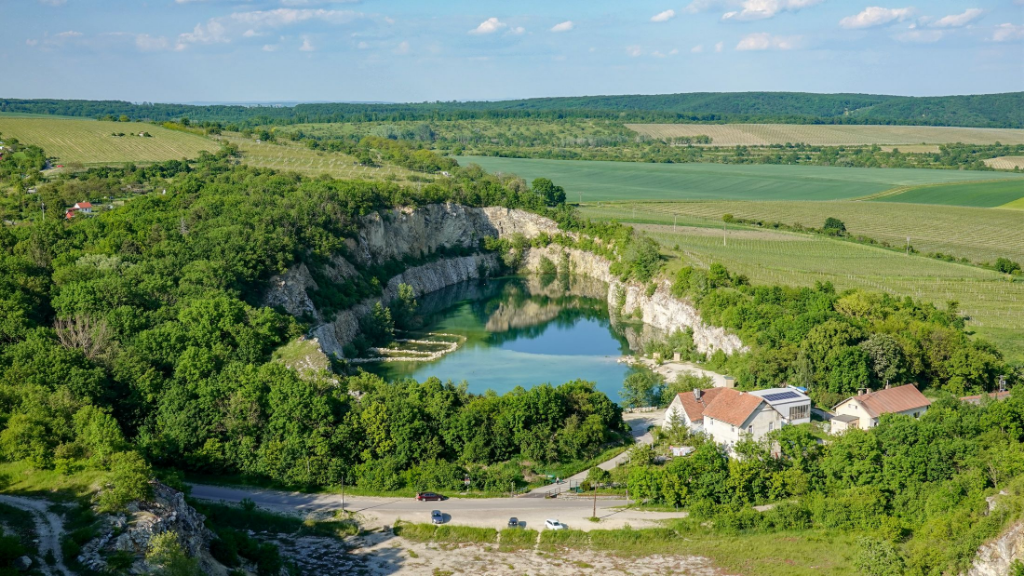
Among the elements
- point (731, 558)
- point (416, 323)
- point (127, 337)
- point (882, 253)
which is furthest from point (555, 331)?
point (731, 558)

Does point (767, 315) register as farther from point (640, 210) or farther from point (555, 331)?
point (640, 210)

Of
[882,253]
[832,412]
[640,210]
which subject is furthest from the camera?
[640,210]

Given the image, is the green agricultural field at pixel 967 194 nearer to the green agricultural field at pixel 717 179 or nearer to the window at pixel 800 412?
the green agricultural field at pixel 717 179

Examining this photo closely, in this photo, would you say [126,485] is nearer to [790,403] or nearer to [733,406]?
[733,406]

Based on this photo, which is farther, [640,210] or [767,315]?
[640,210]

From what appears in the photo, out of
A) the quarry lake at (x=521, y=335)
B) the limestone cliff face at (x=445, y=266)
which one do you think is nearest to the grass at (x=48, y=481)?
the limestone cliff face at (x=445, y=266)

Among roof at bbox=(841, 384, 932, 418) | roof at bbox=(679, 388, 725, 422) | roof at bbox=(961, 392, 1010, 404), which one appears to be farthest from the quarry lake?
roof at bbox=(961, 392, 1010, 404)
